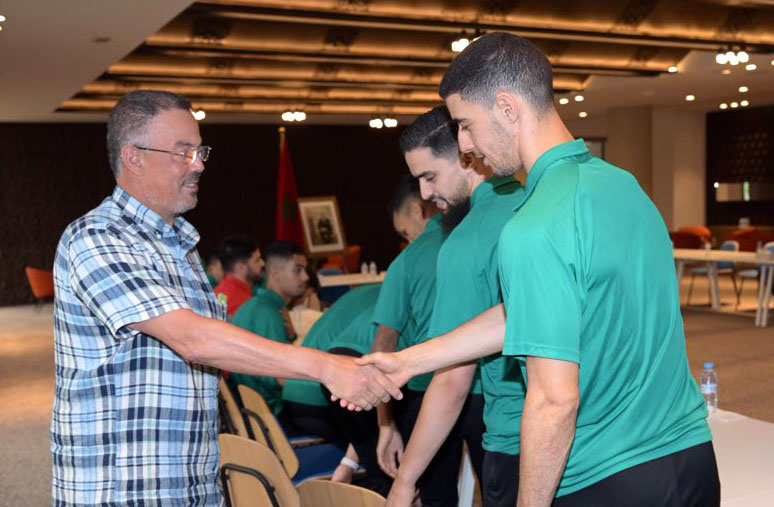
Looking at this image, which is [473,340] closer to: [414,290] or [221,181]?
[414,290]

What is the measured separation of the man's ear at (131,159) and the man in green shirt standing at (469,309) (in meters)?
0.74

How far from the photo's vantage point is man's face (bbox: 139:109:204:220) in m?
2.05

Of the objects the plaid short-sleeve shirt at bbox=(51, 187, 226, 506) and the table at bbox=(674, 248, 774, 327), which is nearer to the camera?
the plaid short-sleeve shirt at bbox=(51, 187, 226, 506)

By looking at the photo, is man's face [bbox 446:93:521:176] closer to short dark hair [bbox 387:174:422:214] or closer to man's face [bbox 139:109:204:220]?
man's face [bbox 139:109:204:220]

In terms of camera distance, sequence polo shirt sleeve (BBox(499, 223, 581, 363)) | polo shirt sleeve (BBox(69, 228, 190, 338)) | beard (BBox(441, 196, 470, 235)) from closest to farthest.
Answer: polo shirt sleeve (BBox(499, 223, 581, 363)), polo shirt sleeve (BBox(69, 228, 190, 338)), beard (BBox(441, 196, 470, 235))

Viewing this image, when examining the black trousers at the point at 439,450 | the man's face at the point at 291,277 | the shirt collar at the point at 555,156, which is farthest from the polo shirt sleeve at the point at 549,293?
the man's face at the point at 291,277

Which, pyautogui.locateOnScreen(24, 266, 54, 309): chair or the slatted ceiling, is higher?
the slatted ceiling

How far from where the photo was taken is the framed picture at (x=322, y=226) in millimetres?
15266

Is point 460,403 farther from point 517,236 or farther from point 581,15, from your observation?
point 581,15

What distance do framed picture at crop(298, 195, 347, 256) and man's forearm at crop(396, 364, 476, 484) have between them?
13.0 meters

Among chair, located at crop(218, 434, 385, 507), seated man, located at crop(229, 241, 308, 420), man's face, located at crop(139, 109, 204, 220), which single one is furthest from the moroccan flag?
man's face, located at crop(139, 109, 204, 220)

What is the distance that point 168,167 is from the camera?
2.07m

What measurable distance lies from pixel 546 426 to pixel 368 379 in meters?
0.91

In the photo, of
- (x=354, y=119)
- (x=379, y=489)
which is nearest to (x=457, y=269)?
(x=379, y=489)
